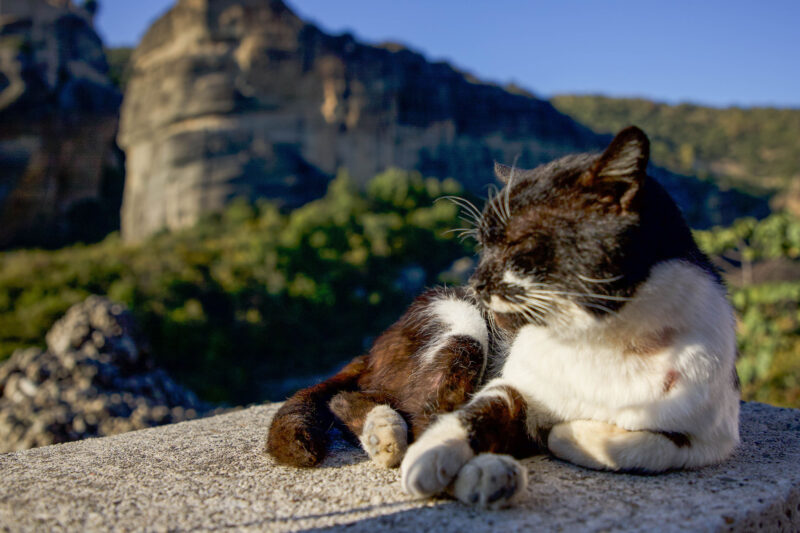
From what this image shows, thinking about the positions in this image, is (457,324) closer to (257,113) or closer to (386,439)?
(386,439)

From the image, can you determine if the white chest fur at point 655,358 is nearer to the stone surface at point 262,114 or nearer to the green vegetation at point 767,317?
the green vegetation at point 767,317

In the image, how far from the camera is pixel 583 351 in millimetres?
1913

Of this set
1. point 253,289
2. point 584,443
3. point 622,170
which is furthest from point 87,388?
point 253,289

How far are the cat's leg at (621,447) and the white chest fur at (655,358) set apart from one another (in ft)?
0.11

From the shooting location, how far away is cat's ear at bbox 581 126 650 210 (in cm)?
168

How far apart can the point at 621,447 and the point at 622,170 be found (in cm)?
95

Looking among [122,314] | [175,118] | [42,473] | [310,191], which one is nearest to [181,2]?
[175,118]

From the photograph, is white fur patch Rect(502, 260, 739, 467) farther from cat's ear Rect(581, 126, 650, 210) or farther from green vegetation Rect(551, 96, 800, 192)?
green vegetation Rect(551, 96, 800, 192)

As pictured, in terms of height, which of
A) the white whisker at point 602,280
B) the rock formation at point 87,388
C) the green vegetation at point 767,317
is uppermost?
the white whisker at point 602,280

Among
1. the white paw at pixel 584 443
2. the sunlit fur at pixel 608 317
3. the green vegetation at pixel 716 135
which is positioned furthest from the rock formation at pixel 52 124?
the green vegetation at pixel 716 135

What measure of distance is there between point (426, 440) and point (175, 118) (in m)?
32.3

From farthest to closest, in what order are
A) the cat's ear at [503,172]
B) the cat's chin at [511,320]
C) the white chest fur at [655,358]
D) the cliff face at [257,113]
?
the cliff face at [257,113] < the cat's ear at [503,172] < the cat's chin at [511,320] < the white chest fur at [655,358]

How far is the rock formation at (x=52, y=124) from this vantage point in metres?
32.2

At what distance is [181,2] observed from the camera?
3216cm
